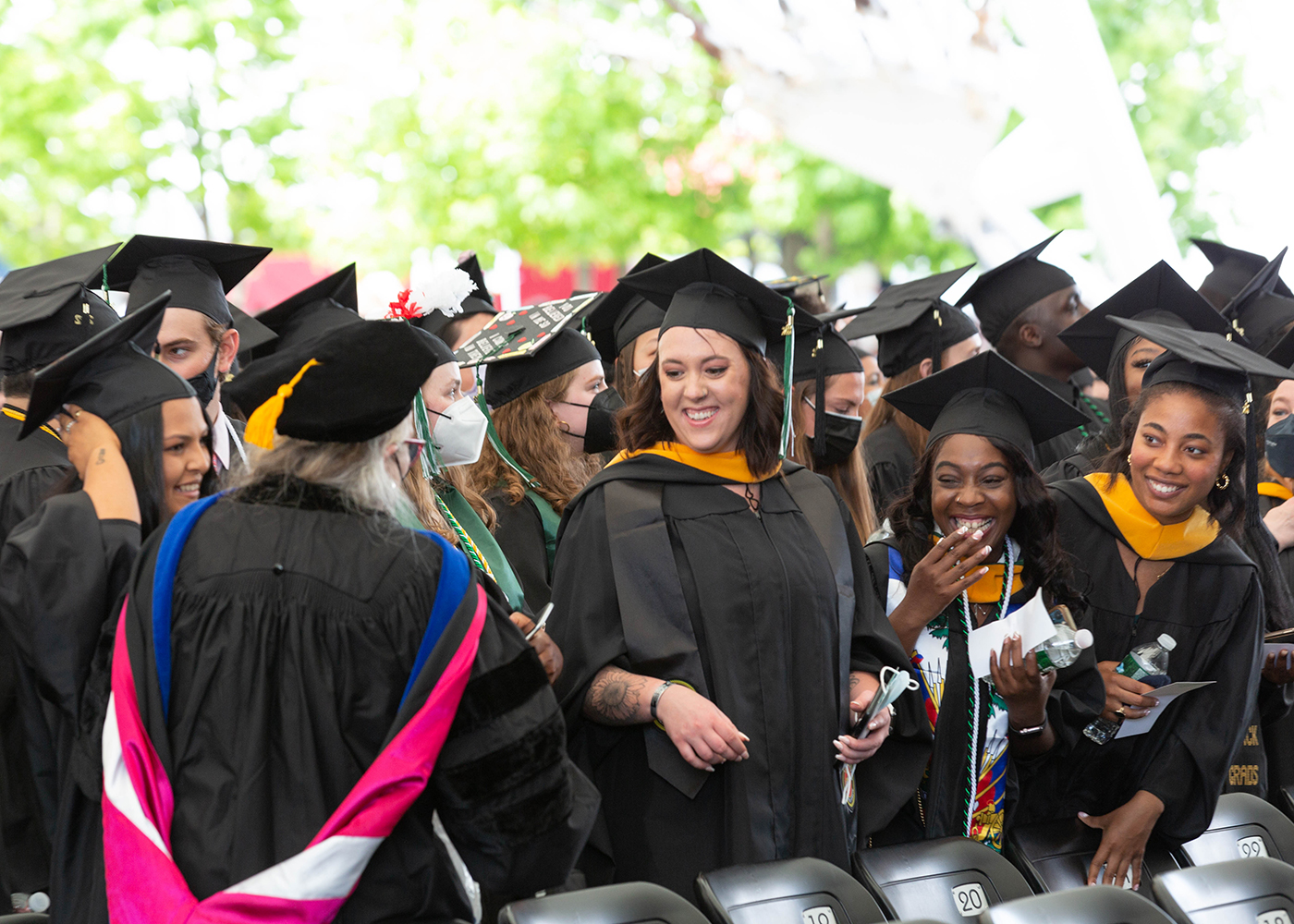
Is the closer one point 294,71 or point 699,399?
point 699,399

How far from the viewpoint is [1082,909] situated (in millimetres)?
2775

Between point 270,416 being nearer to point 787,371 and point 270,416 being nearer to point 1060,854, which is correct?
point 787,371

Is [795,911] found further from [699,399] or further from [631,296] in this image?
[631,296]

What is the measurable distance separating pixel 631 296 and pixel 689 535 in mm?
1733

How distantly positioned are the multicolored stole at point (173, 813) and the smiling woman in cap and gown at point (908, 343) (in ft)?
9.56

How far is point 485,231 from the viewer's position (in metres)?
15.1

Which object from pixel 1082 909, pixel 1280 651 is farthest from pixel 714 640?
pixel 1280 651

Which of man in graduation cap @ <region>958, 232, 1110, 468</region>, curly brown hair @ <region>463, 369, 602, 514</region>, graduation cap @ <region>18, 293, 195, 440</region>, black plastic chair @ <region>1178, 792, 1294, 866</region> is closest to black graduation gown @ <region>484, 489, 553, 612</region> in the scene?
curly brown hair @ <region>463, 369, 602, 514</region>

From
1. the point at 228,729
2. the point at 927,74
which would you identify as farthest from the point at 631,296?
the point at 927,74

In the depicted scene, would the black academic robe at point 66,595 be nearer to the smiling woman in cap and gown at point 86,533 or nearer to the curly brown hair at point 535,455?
the smiling woman in cap and gown at point 86,533

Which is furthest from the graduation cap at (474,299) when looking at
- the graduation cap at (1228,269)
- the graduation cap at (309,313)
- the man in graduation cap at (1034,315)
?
the graduation cap at (1228,269)

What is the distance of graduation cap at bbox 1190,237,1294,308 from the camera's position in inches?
246

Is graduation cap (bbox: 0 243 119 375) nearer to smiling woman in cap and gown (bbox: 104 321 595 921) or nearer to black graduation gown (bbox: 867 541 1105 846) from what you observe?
smiling woman in cap and gown (bbox: 104 321 595 921)

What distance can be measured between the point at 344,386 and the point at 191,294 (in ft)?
7.07
